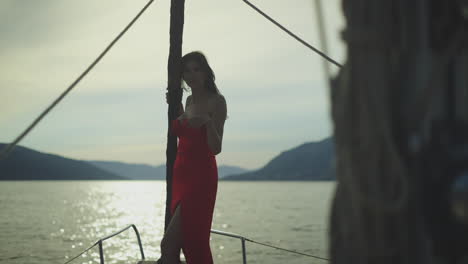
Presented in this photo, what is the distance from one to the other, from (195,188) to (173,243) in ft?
1.32

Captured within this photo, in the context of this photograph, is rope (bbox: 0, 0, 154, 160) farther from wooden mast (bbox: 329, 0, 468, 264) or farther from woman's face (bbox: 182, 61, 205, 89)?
wooden mast (bbox: 329, 0, 468, 264)

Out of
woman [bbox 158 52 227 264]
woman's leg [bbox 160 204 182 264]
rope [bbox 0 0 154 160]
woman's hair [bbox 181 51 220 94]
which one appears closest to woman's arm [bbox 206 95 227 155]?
woman [bbox 158 52 227 264]

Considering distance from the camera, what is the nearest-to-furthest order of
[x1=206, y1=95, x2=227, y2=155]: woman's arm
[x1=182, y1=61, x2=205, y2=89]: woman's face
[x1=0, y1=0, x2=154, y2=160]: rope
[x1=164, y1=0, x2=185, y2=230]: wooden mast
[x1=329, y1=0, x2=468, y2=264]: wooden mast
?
[x1=329, y1=0, x2=468, y2=264]: wooden mast
[x1=0, y1=0, x2=154, y2=160]: rope
[x1=206, y1=95, x2=227, y2=155]: woman's arm
[x1=182, y1=61, x2=205, y2=89]: woman's face
[x1=164, y1=0, x2=185, y2=230]: wooden mast

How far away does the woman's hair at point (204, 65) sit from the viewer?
332cm

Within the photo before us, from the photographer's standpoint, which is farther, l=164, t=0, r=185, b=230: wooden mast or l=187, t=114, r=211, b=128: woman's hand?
l=164, t=0, r=185, b=230: wooden mast

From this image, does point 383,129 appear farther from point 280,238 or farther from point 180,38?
point 280,238

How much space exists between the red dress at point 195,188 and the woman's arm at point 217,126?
0.28 feet

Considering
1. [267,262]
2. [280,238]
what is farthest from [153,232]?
[267,262]

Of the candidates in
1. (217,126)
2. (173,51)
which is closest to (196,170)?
(217,126)

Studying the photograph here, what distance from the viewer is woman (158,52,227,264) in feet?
10.7

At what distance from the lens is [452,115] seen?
4.37ft

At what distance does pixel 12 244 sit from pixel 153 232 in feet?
69.3

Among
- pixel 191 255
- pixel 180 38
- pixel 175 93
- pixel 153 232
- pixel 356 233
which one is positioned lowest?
pixel 153 232

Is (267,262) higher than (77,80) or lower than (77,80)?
lower
